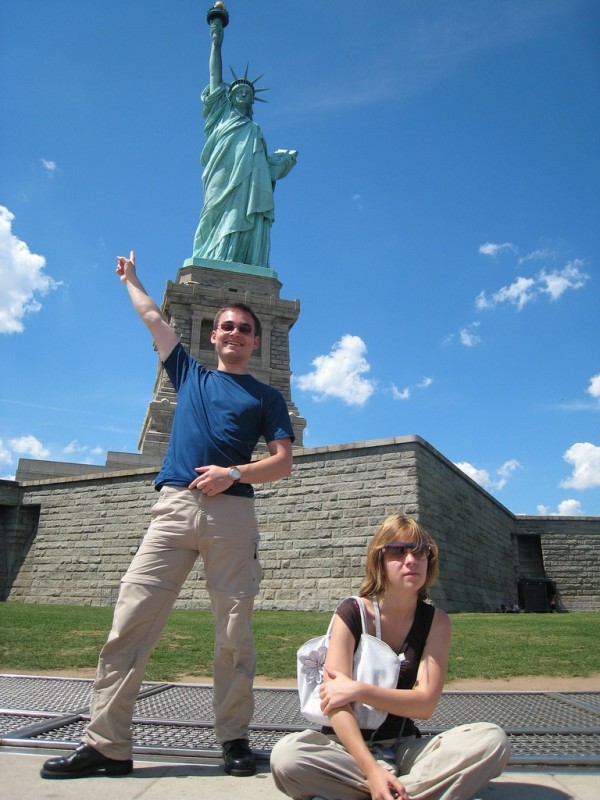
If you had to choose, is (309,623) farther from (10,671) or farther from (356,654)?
(356,654)

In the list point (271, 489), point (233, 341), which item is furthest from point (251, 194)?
point (233, 341)

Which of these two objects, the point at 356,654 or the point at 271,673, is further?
the point at 271,673

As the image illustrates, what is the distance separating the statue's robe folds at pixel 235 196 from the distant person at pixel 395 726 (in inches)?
1074

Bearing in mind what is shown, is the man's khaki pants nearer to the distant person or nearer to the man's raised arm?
the distant person

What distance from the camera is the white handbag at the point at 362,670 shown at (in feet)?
7.88

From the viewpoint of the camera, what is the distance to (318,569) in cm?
1391

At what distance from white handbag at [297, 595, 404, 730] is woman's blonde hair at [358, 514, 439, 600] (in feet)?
0.25

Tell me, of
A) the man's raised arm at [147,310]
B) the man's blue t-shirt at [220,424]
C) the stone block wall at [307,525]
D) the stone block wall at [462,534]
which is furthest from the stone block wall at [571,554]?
the man's raised arm at [147,310]

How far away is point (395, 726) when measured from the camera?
2523 mm

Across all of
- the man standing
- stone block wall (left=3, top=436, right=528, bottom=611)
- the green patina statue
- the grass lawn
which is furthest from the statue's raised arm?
the man standing

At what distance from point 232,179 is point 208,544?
28.9 m

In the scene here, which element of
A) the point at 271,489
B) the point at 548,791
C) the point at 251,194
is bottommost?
the point at 548,791

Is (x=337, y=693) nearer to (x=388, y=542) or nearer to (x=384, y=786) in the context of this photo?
(x=384, y=786)

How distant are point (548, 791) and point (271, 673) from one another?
364 cm
